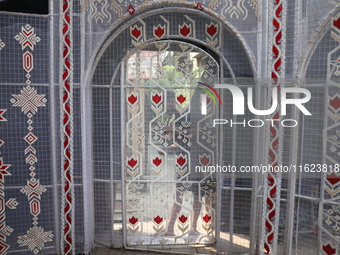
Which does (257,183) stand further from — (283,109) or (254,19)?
(254,19)

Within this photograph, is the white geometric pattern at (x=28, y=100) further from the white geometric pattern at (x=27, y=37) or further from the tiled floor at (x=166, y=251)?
the tiled floor at (x=166, y=251)

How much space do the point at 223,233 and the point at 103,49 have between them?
6.75 feet

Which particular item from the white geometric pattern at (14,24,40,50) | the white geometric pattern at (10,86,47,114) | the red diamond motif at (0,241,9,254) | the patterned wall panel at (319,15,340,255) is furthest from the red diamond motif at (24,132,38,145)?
the patterned wall panel at (319,15,340,255)

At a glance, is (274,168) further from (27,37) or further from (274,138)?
(27,37)

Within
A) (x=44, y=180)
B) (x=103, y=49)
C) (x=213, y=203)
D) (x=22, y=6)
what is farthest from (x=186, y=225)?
(x=22, y=6)

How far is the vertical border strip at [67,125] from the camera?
3.33 metres

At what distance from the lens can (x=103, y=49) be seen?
3428 mm

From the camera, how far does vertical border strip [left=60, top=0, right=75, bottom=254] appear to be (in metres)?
3.33

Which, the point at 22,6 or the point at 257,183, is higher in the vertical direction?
the point at 22,6

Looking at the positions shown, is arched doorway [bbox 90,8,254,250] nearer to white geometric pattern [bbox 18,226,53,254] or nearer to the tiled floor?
the tiled floor

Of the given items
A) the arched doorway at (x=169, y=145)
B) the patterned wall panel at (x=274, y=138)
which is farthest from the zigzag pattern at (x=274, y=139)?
the arched doorway at (x=169, y=145)

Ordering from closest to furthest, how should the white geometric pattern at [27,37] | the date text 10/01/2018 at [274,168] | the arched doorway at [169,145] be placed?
the date text 10/01/2018 at [274,168] → the white geometric pattern at [27,37] → the arched doorway at [169,145]

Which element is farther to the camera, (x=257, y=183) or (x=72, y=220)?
(x=72, y=220)

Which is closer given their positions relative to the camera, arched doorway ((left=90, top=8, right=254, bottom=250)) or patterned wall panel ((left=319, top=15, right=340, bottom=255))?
patterned wall panel ((left=319, top=15, right=340, bottom=255))
